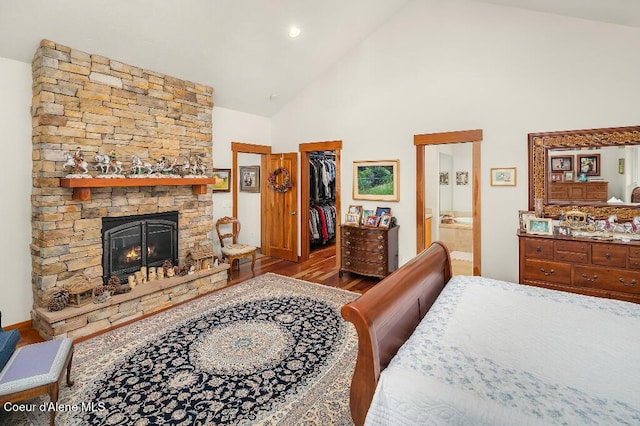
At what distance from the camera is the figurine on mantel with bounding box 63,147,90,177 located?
10.7 feet

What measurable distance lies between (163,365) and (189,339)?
0.44m

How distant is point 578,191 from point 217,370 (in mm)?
4227

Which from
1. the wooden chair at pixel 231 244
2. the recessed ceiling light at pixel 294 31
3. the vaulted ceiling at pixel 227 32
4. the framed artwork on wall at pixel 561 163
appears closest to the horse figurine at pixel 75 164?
the vaulted ceiling at pixel 227 32

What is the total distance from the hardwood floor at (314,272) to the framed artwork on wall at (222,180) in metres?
1.40

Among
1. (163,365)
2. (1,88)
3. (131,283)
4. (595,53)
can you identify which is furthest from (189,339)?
(595,53)

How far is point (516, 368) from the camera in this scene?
136 cm

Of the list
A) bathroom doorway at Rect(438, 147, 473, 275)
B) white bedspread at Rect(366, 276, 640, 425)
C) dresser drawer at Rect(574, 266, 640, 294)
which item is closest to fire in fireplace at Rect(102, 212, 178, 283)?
white bedspread at Rect(366, 276, 640, 425)

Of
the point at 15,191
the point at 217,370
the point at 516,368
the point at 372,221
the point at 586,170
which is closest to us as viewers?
the point at 516,368

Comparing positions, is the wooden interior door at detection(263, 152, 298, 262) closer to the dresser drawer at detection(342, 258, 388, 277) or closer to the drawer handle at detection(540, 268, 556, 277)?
the dresser drawer at detection(342, 258, 388, 277)

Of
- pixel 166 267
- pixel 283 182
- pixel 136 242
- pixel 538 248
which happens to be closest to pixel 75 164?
pixel 136 242

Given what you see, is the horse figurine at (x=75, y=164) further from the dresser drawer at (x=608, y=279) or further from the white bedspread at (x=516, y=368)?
the dresser drawer at (x=608, y=279)

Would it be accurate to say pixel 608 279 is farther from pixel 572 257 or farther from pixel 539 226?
pixel 539 226

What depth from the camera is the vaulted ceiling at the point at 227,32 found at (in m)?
3.06

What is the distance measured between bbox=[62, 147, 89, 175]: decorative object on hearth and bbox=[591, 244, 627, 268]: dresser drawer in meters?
5.23
